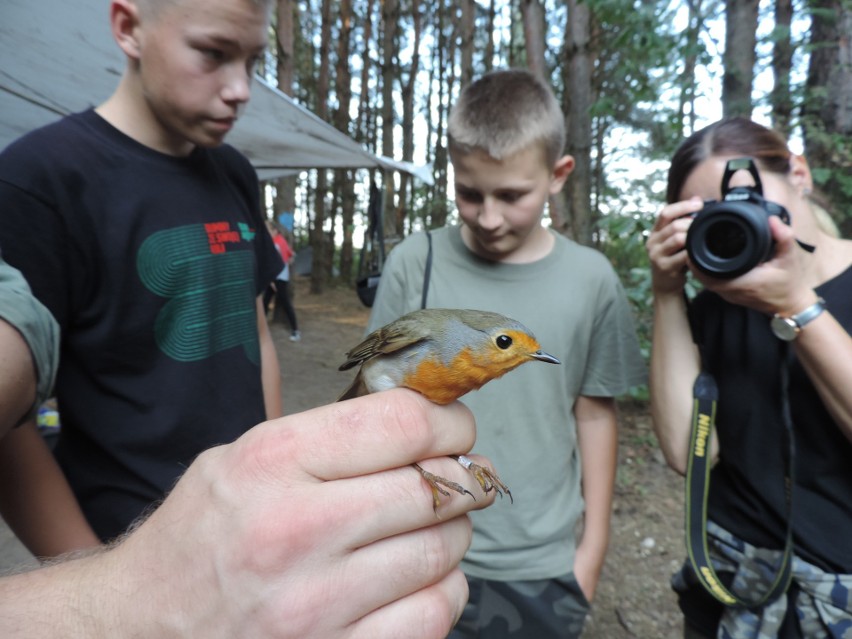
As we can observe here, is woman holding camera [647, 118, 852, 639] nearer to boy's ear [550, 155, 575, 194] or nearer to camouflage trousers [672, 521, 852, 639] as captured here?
camouflage trousers [672, 521, 852, 639]

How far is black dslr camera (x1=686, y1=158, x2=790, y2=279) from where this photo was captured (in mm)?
1450

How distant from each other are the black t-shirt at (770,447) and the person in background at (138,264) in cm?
165

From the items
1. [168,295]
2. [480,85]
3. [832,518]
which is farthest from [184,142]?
[832,518]

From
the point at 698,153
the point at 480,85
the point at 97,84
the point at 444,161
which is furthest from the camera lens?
the point at 444,161

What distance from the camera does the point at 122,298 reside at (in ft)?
4.47

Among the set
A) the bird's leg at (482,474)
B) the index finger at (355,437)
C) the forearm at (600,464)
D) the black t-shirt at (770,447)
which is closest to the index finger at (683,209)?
the black t-shirt at (770,447)

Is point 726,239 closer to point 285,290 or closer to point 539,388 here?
point 539,388

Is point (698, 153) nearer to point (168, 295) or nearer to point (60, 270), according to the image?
point (168, 295)

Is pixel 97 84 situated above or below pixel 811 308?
above

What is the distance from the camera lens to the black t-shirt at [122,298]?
124 centimetres

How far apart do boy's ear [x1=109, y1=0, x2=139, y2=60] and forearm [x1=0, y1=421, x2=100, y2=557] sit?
1123mm

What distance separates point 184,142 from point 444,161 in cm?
1780

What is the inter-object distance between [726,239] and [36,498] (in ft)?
6.54

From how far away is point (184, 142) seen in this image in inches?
64.6
